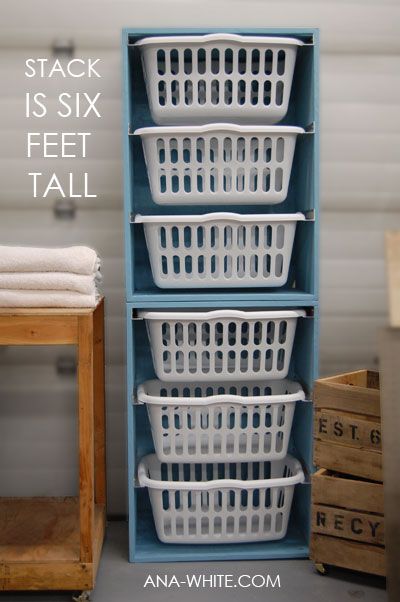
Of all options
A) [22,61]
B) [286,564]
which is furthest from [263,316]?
[22,61]

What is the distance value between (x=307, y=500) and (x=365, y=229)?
1.12m

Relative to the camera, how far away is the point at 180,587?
96.9 inches

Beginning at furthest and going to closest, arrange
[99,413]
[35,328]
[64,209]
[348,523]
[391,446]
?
[64,209]
[99,413]
[348,523]
[35,328]
[391,446]

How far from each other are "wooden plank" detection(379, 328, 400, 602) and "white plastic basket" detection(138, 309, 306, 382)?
0.65 meters

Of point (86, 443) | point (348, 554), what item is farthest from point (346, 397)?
point (86, 443)

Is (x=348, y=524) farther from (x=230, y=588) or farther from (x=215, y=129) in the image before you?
(x=215, y=129)

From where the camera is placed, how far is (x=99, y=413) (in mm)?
2766

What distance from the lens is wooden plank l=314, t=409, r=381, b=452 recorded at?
2.41 metres

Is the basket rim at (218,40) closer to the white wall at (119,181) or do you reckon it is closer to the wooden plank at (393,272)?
the white wall at (119,181)

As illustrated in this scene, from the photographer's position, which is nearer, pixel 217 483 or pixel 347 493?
pixel 347 493

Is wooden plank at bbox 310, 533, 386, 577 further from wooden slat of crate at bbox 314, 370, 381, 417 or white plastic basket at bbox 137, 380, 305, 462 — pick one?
wooden slat of crate at bbox 314, 370, 381, 417

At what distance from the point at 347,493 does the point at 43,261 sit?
1284 mm

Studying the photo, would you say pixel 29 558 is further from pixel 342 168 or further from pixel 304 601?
pixel 342 168

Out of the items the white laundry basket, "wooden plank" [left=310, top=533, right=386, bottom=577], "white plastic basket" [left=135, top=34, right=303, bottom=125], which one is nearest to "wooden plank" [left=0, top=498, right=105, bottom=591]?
"wooden plank" [left=310, top=533, right=386, bottom=577]
